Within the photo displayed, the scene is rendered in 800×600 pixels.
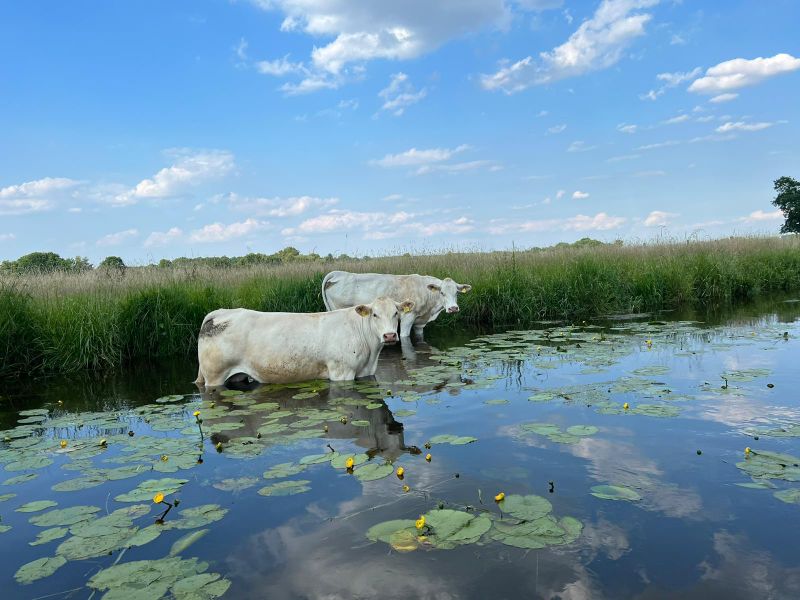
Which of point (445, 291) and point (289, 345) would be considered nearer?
point (289, 345)

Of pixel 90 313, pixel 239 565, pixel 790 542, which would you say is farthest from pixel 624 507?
pixel 90 313

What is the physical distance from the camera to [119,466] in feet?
15.8

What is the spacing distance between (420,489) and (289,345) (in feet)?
12.3

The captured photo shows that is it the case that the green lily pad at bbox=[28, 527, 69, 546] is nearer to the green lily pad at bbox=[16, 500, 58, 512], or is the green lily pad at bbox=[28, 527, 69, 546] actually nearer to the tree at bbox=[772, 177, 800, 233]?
the green lily pad at bbox=[16, 500, 58, 512]

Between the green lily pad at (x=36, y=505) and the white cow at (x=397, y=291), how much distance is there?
7712 millimetres

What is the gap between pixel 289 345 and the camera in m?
7.30

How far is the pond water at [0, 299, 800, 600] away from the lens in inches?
118

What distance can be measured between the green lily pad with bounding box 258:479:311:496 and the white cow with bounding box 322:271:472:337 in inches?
287

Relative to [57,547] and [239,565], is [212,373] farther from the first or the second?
[239,565]

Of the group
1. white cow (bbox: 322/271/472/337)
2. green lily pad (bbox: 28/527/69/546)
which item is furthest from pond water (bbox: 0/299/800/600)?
white cow (bbox: 322/271/472/337)

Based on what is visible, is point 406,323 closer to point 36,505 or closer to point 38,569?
point 36,505

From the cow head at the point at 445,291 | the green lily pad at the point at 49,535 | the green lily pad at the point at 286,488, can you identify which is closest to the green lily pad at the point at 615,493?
the green lily pad at the point at 286,488

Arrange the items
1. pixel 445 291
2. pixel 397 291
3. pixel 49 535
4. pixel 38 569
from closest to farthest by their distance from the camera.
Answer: pixel 38 569, pixel 49 535, pixel 397 291, pixel 445 291

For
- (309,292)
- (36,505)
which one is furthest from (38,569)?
(309,292)
